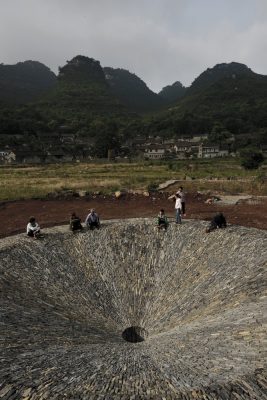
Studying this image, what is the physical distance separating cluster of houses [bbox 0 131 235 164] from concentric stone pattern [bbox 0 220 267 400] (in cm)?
7538

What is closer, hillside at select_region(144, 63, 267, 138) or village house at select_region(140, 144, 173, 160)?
village house at select_region(140, 144, 173, 160)

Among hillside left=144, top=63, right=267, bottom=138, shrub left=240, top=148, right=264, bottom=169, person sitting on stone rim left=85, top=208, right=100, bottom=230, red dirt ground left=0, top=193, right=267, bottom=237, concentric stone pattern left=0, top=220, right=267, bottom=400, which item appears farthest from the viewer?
hillside left=144, top=63, right=267, bottom=138

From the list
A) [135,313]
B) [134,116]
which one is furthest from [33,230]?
[134,116]

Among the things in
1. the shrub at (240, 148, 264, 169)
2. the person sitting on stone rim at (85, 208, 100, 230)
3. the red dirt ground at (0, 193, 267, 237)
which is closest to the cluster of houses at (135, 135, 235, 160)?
the shrub at (240, 148, 264, 169)

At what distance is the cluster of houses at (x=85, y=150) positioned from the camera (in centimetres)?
9531

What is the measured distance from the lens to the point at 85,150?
364 feet

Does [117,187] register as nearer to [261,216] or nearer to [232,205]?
[232,205]

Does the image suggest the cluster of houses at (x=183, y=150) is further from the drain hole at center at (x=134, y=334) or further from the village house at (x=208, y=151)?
the drain hole at center at (x=134, y=334)

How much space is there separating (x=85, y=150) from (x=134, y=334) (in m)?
97.9

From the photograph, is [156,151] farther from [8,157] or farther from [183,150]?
[8,157]

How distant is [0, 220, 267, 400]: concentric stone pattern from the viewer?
9703 millimetres

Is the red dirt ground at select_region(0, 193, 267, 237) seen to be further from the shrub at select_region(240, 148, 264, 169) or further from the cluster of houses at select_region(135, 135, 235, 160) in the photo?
the cluster of houses at select_region(135, 135, 235, 160)

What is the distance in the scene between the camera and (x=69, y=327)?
46.9 ft

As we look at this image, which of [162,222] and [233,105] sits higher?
[233,105]
